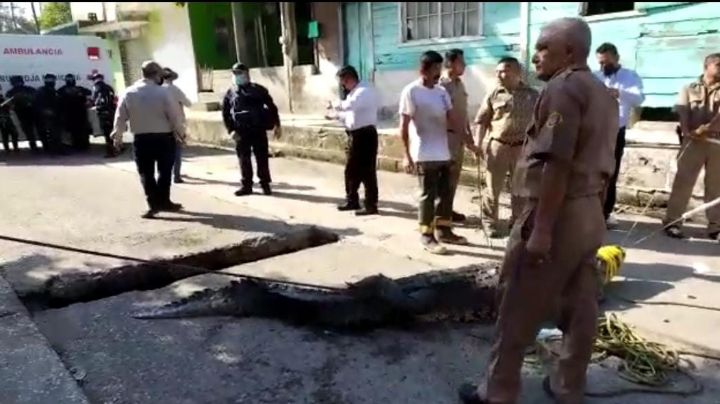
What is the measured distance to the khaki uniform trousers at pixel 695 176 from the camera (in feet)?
16.4

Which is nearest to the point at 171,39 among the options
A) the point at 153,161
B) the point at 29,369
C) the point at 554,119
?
the point at 153,161

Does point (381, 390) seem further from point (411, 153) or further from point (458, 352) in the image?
point (411, 153)

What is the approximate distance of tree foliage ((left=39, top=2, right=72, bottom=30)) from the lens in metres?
37.4

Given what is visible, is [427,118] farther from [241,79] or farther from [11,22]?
[11,22]

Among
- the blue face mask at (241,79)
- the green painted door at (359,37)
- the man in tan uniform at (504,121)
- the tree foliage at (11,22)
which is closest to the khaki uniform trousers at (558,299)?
the man in tan uniform at (504,121)

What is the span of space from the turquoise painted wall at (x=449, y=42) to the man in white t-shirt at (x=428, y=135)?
3.80 metres

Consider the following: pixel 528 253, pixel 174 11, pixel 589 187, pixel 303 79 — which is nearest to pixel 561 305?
pixel 528 253

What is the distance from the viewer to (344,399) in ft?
9.07

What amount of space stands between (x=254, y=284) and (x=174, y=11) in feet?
51.1

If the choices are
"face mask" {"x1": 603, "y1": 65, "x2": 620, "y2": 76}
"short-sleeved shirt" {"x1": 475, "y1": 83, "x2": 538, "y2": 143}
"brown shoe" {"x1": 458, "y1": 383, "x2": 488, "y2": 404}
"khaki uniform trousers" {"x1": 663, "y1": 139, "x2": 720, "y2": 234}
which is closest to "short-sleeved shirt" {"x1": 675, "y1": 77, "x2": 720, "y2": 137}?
"khaki uniform trousers" {"x1": 663, "y1": 139, "x2": 720, "y2": 234}

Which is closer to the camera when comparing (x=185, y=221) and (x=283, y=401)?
(x=283, y=401)

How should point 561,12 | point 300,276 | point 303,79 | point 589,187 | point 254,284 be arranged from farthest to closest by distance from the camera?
point 303,79
point 561,12
point 300,276
point 254,284
point 589,187

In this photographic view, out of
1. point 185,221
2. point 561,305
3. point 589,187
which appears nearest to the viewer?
point 589,187

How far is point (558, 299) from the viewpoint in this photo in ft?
8.05
